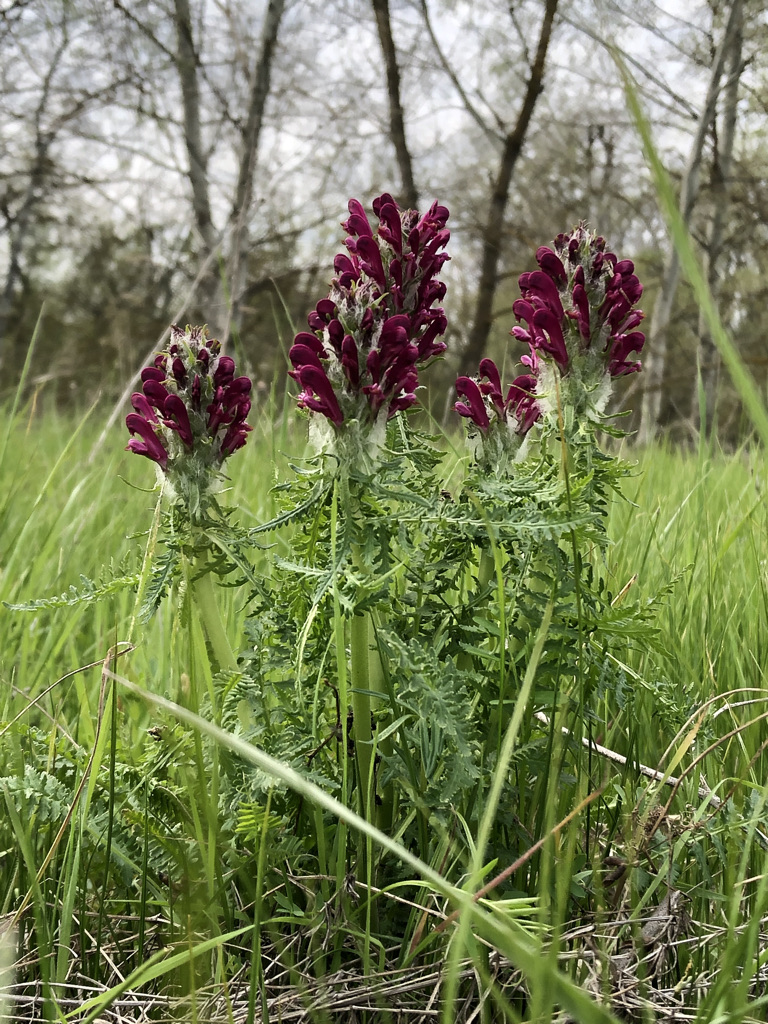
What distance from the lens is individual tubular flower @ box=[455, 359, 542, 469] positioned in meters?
1.19

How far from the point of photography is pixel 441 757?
1009 millimetres

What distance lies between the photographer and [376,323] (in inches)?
39.6

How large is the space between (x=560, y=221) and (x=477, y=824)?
49.7ft

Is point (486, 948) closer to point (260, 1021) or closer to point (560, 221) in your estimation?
point (260, 1021)

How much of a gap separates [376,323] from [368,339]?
0.03 metres

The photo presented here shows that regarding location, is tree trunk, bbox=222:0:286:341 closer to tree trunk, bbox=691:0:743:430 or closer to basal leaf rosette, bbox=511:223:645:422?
basal leaf rosette, bbox=511:223:645:422

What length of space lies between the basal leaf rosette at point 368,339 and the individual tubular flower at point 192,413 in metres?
0.15

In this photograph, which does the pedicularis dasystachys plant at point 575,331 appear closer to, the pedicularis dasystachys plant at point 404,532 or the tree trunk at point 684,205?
the pedicularis dasystachys plant at point 404,532

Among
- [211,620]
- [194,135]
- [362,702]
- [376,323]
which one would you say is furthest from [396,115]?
[362,702]

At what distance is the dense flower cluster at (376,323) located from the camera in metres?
0.99

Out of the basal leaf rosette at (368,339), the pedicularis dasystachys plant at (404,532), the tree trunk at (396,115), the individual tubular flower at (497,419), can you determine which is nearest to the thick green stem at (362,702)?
the pedicularis dasystachys plant at (404,532)

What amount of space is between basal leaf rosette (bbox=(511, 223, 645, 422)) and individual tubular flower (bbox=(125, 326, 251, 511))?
1.62ft

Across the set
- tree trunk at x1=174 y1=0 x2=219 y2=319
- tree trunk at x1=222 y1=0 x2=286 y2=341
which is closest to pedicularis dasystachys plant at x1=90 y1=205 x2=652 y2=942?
tree trunk at x1=222 y1=0 x2=286 y2=341

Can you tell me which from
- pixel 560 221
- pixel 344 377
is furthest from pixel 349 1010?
pixel 560 221
